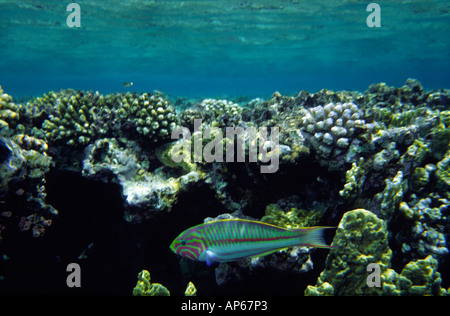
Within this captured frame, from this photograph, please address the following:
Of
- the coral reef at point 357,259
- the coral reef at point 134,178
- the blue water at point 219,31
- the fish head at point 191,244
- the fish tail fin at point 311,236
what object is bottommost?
the coral reef at point 357,259

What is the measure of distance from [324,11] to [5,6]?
27.5 metres

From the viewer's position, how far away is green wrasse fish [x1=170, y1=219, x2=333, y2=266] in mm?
2244

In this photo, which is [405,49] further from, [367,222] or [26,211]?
[26,211]

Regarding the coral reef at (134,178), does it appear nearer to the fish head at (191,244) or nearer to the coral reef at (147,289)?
the coral reef at (147,289)

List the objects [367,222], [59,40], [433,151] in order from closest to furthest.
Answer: [367,222], [433,151], [59,40]

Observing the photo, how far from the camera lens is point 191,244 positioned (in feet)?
8.23

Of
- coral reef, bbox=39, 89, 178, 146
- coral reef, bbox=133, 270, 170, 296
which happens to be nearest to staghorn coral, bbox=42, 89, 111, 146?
coral reef, bbox=39, 89, 178, 146

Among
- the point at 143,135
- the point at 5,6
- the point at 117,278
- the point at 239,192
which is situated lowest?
the point at 117,278

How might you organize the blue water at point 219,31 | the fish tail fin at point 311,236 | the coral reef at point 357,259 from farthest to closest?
the blue water at point 219,31 < the coral reef at point 357,259 < the fish tail fin at point 311,236

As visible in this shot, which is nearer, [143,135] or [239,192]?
[239,192]

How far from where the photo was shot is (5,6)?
66.7 feet

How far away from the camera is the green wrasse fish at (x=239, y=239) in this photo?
7.36 feet

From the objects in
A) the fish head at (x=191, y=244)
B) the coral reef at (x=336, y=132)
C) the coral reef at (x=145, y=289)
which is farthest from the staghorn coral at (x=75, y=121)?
the coral reef at (x=336, y=132)
